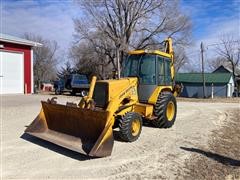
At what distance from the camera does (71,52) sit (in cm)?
4628

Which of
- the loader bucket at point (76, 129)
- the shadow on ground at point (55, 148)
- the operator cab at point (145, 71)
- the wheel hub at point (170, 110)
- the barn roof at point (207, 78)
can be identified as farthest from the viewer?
the barn roof at point (207, 78)

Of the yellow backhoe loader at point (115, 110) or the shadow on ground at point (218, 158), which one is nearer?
the shadow on ground at point (218, 158)

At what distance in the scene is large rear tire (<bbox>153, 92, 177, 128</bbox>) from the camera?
9578 mm

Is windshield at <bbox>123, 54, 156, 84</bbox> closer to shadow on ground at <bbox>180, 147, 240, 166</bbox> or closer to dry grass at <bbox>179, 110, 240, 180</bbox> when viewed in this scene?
dry grass at <bbox>179, 110, 240, 180</bbox>

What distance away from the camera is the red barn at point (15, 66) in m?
20.2

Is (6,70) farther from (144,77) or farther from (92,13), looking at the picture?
(92,13)

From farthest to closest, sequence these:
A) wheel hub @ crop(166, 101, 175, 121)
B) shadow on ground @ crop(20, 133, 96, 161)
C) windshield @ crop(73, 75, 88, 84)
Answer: windshield @ crop(73, 75, 88, 84) < wheel hub @ crop(166, 101, 175, 121) < shadow on ground @ crop(20, 133, 96, 161)

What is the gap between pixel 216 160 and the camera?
6984mm

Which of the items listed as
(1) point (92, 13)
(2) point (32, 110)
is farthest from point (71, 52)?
(2) point (32, 110)

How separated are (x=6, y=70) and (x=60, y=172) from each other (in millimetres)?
15777

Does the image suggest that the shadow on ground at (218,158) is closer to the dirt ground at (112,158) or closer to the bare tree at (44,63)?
the dirt ground at (112,158)

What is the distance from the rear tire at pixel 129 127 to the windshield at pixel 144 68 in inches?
66.0

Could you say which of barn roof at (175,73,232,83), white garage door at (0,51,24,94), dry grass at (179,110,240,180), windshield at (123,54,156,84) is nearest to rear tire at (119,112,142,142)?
dry grass at (179,110,240,180)

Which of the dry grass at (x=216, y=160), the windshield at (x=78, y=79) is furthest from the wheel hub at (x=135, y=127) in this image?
the windshield at (x=78, y=79)
